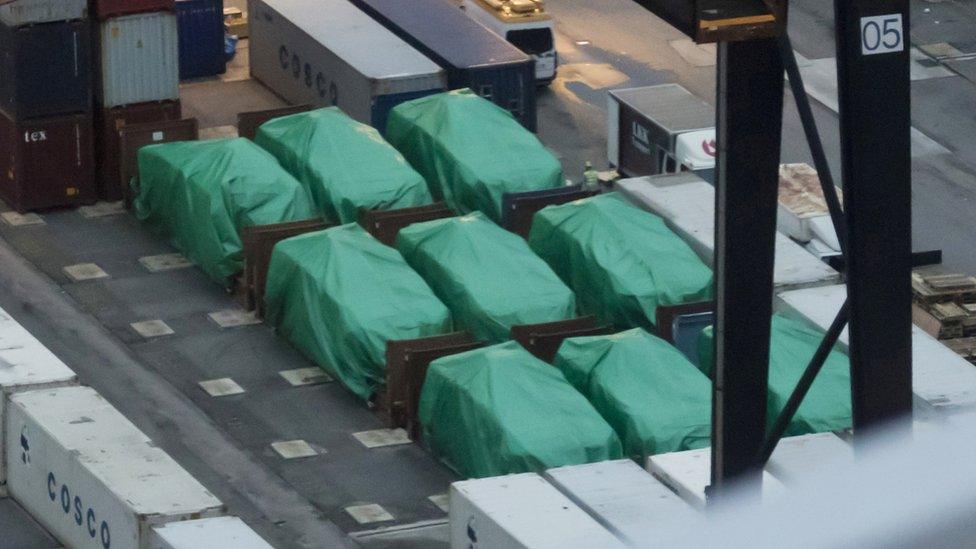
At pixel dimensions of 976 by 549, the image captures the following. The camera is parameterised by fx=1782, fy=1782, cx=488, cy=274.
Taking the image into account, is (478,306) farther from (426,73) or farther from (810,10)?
(810,10)

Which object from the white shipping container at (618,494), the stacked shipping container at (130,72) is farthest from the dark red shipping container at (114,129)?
the white shipping container at (618,494)

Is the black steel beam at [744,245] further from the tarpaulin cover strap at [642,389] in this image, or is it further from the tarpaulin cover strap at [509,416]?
the tarpaulin cover strap at [642,389]

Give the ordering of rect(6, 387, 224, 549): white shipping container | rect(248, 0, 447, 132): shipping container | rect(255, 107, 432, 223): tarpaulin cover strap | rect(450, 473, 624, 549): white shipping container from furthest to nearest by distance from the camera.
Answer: rect(248, 0, 447, 132): shipping container → rect(255, 107, 432, 223): tarpaulin cover strap → rect(6, 387, 224, 549): white shipping container → rect(450, 473, 624, 549): white shipping container

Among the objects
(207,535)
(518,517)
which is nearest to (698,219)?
(518,517)

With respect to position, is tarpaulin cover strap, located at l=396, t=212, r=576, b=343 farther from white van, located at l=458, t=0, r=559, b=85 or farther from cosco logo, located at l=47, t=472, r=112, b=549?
A: white van, located at l=458, t=0, r=559, b=85

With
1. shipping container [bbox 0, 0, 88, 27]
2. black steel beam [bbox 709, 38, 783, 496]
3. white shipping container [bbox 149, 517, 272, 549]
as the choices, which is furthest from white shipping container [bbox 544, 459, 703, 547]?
shipping container [bbox 0, 0, 88, 27]

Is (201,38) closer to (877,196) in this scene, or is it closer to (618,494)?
(618,494)

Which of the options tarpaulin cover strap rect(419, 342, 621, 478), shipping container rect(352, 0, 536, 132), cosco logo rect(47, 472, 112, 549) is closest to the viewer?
cosco logo rect(47, 472, 112, 549)
